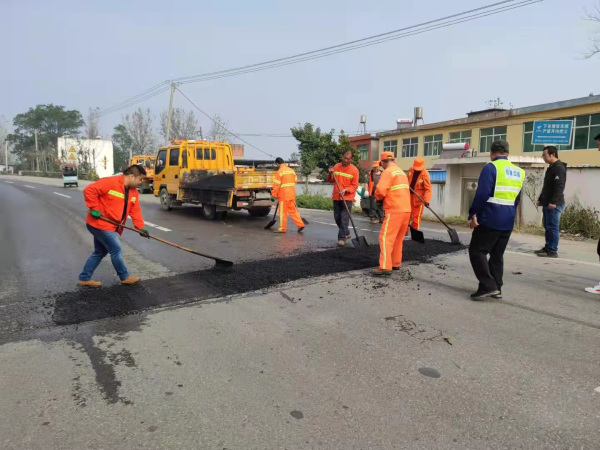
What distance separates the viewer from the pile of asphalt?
449cm

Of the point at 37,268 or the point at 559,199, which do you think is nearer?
the point at 37,268

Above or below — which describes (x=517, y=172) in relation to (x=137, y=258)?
above

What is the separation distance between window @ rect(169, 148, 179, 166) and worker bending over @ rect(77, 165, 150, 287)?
30.4 feet

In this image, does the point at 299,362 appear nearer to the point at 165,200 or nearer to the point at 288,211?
the point at 288,211

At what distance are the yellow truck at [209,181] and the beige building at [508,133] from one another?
6060 mm

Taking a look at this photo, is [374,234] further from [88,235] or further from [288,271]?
[88,235]

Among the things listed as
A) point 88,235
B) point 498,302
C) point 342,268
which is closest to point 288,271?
point 342,268

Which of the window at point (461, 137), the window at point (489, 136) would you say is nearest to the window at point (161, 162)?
the window at point (489, 136)

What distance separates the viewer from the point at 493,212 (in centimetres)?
464

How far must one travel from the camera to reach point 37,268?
648 cm

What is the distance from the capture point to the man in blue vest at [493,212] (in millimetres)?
4625

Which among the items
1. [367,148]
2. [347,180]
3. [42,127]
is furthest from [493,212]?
[42,127]

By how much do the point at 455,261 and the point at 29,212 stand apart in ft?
45.3

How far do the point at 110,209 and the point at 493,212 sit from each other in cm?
432
